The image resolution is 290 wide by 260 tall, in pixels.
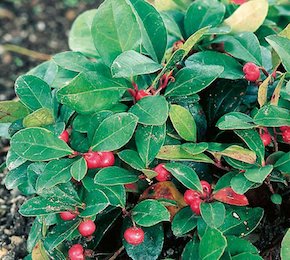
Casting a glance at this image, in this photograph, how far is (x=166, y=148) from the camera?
143 cm

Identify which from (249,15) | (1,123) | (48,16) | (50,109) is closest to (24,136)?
(50,109)

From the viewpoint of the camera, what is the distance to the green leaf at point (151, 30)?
152cm

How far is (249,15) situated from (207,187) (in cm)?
49

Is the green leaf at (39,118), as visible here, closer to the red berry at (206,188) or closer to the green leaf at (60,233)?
the green leaf at (60,233)

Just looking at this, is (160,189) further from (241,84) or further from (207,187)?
(241,84)

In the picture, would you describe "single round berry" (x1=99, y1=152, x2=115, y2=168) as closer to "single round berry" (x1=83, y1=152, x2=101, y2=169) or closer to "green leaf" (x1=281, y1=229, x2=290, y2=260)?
"single round berry" (x1=83, y1=152, x2=101, y2=169)

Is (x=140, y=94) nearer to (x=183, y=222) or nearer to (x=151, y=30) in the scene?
(x=151, y=30)

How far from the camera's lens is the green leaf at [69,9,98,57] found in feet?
6.00

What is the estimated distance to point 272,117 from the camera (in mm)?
1379

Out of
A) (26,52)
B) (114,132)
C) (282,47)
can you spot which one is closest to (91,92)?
(114,132)

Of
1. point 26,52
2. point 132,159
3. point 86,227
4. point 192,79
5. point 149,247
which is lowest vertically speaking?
point 26,52

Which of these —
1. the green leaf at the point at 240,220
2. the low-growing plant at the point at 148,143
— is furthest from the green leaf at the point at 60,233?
the green leaf at the point at 240,220

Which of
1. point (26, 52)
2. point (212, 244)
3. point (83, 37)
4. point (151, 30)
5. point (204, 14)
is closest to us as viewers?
point (212, 244)

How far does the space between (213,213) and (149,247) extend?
19 cm
